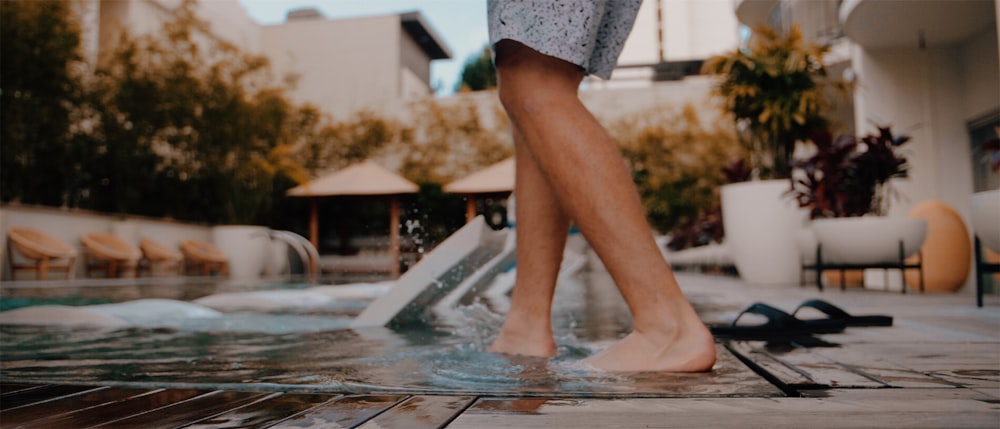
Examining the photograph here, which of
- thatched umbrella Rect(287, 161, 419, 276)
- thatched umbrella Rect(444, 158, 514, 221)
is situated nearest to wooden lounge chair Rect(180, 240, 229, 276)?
thatched umbrella Rect(287, 161, 419, 276)

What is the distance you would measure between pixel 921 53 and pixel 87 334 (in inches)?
248

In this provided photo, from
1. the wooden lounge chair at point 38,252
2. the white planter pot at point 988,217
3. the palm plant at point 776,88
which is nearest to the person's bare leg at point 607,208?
the white planter pot at point 988,217

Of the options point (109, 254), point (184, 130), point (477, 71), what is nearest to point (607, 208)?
point (109, 254)

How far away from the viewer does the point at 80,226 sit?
26.3 ft

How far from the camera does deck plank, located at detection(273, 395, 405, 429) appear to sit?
1.89 feet

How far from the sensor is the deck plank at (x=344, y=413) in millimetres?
577

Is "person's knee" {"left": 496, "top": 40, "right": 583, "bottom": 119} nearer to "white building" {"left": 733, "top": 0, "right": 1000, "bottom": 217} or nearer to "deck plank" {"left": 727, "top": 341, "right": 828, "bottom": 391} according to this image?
"deck plank" {"left": 727, "top": 341, "right": 828, "bottom": 391}

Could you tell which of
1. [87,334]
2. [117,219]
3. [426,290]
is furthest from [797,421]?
[117,219]

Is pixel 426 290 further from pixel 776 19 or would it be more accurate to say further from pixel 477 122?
pixel 477 122

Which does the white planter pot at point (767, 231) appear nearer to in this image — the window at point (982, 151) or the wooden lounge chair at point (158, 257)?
the window at point (982, 151)

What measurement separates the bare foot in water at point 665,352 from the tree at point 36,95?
7.70 m

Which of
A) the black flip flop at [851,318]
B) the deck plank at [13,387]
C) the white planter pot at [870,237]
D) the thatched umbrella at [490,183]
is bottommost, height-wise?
the black flip flop at [851,318]

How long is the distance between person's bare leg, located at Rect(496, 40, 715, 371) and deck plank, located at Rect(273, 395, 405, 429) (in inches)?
15.7

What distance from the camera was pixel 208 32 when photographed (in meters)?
10.2
